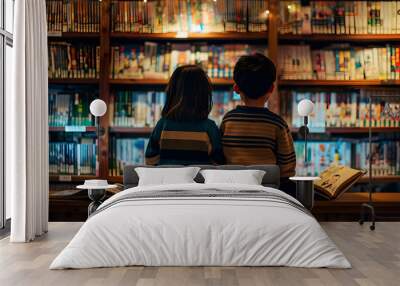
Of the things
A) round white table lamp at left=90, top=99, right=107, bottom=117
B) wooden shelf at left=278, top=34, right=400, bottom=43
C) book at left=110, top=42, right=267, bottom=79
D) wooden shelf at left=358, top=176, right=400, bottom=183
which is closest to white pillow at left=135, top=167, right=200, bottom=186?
round white table lamp at left=90, top=99, right=107, bottom=117

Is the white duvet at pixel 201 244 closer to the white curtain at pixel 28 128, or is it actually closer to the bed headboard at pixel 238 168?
the white curtain at pixel 28 128

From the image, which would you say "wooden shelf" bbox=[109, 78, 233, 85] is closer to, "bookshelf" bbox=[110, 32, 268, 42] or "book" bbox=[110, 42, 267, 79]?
"book" bbox=[110, 42, 267, 79]

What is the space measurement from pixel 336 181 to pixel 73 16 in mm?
2999

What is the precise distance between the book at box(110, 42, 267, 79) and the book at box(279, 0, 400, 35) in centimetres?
42

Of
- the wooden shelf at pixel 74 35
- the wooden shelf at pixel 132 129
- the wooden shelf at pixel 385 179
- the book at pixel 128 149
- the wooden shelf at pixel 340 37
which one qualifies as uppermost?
the wooden shelf at pixel 74 35

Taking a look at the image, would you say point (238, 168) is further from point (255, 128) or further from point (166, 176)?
point (166, 176)

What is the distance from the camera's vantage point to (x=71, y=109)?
598 cm

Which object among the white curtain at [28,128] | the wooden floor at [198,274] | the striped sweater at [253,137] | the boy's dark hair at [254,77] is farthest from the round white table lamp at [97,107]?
the wooden floor at [198,274]

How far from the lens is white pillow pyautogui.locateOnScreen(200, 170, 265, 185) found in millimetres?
4598

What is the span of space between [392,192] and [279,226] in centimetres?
300

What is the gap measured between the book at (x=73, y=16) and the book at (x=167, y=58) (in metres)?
0.34

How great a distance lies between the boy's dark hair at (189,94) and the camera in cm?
479

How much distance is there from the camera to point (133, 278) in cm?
322

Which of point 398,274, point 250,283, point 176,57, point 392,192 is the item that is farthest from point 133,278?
point 392,192
